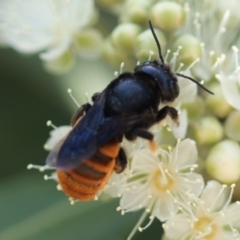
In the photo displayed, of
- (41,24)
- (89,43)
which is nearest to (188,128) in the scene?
(89,43)

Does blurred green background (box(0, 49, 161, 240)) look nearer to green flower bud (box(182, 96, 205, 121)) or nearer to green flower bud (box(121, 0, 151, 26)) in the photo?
green flower bud (box(182, 96, 205, 121))

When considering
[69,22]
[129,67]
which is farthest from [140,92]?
[69,22]

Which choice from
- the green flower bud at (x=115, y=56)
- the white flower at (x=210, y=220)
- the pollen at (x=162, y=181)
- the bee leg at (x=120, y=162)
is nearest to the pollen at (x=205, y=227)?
the white flower at (x=210, y=220)

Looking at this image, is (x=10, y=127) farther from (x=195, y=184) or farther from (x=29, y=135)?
(x=195, y=184)

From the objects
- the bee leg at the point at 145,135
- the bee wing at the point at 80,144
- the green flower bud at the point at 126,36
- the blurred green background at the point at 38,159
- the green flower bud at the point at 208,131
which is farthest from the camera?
the blurred green background at the point at 38,159

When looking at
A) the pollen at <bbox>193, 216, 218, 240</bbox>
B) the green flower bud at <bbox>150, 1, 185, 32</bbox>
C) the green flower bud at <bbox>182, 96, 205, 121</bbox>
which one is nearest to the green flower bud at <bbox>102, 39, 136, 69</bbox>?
the green flower bud at <bbox>150, 1, 185, 32</bbox>

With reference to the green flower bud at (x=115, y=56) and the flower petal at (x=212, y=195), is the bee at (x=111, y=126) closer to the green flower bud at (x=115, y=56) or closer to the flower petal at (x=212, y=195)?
the flower petal at (x=212, y=195)

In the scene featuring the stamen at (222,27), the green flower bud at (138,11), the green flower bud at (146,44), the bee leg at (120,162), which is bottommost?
the bee leg at (120,162)
